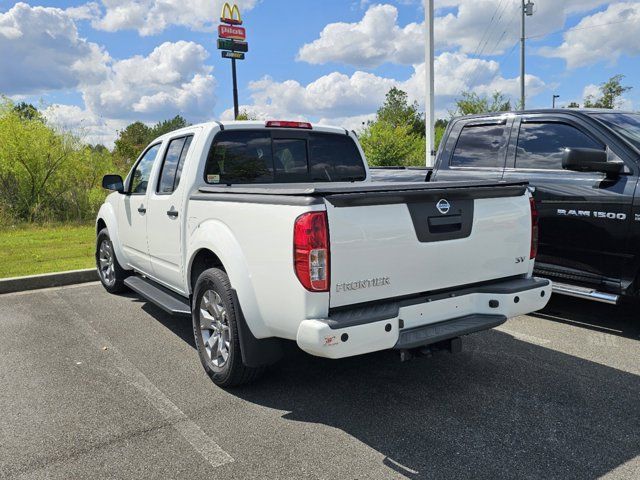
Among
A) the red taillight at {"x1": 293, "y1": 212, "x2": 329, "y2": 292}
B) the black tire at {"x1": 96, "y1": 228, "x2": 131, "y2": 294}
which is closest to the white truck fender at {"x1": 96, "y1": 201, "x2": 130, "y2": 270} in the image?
the black tire at {"x1": 96, "y1": 228, "x2": 131, "y2": 294}

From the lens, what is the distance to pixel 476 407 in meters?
3.63

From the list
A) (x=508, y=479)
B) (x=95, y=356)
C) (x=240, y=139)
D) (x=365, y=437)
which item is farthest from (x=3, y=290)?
(x=508, y=479)

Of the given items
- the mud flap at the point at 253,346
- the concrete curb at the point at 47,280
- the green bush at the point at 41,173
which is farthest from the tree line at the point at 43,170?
the mud flap at the point at 253,346

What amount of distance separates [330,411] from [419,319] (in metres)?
0.90

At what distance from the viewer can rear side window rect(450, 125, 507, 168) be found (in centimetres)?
615

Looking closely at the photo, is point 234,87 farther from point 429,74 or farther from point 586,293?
point 586,293

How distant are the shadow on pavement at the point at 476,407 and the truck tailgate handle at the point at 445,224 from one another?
1230 mm

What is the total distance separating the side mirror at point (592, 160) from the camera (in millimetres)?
4906

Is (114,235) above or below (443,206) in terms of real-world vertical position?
below

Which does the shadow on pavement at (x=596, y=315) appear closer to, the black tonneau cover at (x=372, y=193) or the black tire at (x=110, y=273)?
the black tonneau cover at (x=372, y=193)

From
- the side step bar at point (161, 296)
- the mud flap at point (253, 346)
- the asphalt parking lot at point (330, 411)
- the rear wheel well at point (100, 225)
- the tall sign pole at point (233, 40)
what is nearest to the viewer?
the asphalt parking lot at point (330, 411)

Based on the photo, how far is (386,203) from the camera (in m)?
3.24

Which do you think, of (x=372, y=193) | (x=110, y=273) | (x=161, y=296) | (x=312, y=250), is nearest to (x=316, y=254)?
(x=312, y=250)

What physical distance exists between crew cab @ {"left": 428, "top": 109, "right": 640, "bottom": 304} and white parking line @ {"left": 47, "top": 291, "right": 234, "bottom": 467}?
3.69m
